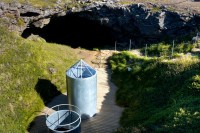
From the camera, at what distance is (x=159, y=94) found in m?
24.1

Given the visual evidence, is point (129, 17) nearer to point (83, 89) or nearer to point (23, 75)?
point (23, 75)

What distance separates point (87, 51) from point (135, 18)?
241 inches

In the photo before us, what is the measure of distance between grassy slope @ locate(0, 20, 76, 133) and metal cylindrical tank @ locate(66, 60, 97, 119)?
3.27 metres

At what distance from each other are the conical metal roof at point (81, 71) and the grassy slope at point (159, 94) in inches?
143

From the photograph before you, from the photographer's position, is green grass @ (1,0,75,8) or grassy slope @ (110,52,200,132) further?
green grass @ (1,0,75,8)

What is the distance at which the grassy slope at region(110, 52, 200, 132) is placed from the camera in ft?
62.6

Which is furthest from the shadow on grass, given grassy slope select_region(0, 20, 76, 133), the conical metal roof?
the conical metal roof

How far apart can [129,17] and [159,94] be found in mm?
12968

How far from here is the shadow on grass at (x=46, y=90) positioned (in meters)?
26.7

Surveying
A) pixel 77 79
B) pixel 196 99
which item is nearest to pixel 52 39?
pixel 77 79

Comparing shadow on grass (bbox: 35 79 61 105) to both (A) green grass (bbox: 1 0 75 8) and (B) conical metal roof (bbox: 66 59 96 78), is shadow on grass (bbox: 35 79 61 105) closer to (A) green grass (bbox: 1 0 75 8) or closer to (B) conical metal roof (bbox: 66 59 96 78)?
(B) conical metal roof (bbox: 66 59 96 78)

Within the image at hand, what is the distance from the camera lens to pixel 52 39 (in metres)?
41.1

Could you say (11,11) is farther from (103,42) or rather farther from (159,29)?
(159,29)

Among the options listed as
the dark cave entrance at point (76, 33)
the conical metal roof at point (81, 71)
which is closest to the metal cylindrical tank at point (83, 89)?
the conical metal roof at point (81, 71)
